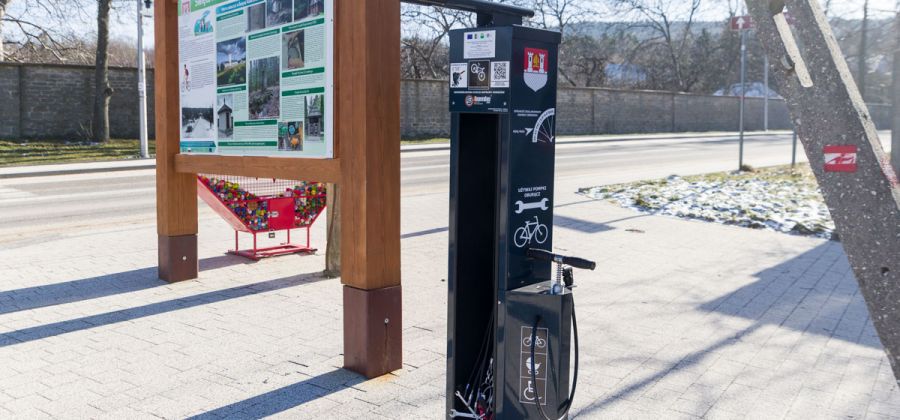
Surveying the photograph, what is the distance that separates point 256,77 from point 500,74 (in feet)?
9.53

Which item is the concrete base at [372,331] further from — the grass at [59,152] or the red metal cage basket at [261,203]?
the grass at [59,152]

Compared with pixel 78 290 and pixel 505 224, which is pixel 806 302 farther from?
pixel 78 290

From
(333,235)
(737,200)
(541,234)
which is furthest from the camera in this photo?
(737,200)

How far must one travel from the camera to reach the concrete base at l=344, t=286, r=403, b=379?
15.7 ft

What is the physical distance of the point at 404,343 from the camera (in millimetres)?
5527

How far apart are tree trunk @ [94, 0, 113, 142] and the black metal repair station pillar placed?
1019 inches

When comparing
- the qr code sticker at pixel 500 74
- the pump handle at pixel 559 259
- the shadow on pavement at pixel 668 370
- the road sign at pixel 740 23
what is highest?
the road sign at pixel 740 23

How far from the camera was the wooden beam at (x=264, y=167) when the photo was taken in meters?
5.12

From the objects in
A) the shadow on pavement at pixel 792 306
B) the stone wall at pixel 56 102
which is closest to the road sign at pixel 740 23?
the shadow on pavement at pixel 792 306

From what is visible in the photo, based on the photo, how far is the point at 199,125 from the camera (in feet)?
22.6

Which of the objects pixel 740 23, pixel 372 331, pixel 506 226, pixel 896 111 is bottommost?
pixel 372 331

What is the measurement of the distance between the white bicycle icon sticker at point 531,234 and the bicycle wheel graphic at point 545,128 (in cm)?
37

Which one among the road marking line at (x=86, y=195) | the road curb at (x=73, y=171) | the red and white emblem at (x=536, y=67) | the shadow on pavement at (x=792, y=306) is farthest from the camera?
the road curb at (x=73, y=171)

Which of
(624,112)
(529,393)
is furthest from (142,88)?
(624,112)
